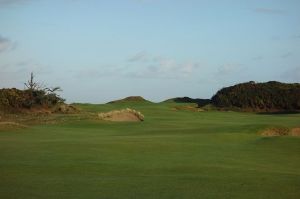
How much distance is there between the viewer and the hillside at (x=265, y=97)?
64.6 meters

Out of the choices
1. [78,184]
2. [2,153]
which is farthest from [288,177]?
[2,153]

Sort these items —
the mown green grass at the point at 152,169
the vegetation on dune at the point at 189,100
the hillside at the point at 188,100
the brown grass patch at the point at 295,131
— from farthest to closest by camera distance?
1. the hillside at the point at 188,100
2. the vegetation on dune at the point at 189,100
3. the brown grass patch at the point at 295,131
4. the mown green grass at the point at 152,169

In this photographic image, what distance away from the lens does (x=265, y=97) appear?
65.6 m

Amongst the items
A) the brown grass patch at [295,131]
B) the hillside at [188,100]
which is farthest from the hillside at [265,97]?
the brown grass patch at [295,131]

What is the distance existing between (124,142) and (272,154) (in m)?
5.77

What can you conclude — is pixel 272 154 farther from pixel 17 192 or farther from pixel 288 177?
pixel 17 192

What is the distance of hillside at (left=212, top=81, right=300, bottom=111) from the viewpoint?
2544 inches

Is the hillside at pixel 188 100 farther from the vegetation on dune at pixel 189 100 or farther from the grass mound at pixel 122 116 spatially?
the grass mound at pixel 122 116

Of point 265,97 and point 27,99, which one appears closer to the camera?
point 27,99

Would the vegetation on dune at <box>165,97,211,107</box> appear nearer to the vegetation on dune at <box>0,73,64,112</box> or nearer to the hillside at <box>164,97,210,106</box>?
the hillside at <box>164,97,210,106</box>

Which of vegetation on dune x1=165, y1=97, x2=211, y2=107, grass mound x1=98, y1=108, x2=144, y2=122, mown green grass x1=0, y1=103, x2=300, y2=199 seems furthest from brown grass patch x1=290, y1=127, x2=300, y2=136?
vegetation on dune x1=165, y1=97, x2=211, y2=107

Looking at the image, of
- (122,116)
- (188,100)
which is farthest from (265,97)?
(122,116)

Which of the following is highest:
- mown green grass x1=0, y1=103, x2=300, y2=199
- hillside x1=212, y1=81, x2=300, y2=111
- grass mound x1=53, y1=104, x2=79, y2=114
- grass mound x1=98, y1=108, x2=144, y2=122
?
hillside x1=212, y1=81, x2=300, y2=111

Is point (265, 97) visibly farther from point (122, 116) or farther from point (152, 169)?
point (152, 169)
